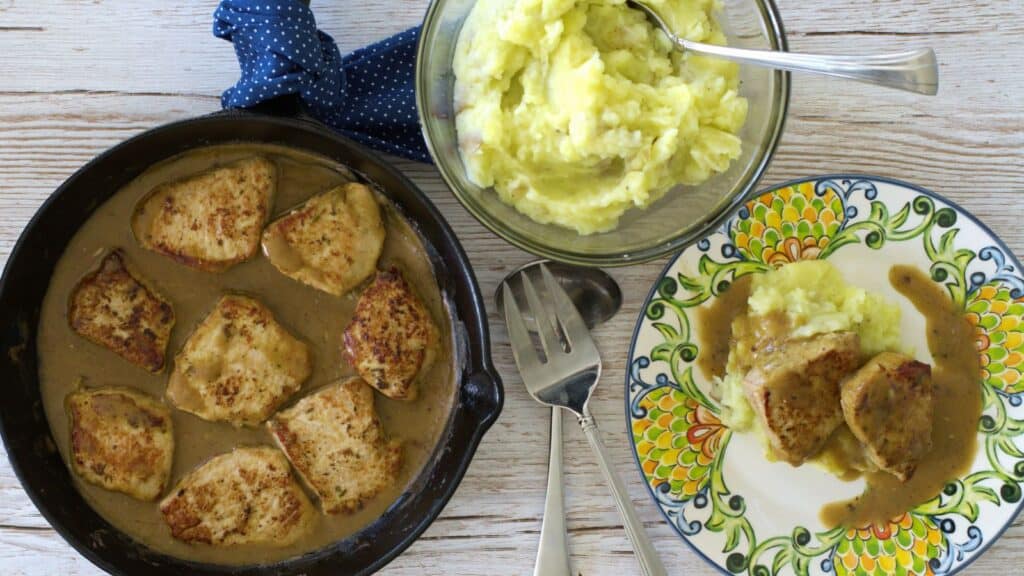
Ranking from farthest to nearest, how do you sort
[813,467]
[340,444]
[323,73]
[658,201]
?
[813,467] < [340,444] < [323,73] < [658,201]

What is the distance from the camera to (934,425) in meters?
2.98

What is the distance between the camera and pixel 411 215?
2760 mm

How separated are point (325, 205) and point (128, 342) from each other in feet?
2.36

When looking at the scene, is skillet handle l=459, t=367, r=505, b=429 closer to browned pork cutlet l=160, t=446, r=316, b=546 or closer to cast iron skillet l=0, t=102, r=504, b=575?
cast iron skillet l=0, t=102, r=504, b=575

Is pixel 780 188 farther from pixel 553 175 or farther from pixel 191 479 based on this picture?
pixel 191 479

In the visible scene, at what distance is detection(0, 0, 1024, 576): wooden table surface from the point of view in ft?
9.42

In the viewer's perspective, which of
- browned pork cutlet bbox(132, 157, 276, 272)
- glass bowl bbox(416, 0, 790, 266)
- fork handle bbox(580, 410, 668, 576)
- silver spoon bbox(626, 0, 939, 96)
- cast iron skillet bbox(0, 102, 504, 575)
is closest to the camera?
silver spoon bbox(626, 0, 939, 96)

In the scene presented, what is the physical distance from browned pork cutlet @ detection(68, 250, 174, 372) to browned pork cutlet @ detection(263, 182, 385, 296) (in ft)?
1.30

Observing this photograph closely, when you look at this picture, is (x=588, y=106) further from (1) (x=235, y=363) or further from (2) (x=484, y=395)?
(1) (x=235, y=363)

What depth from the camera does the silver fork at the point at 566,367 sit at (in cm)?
287

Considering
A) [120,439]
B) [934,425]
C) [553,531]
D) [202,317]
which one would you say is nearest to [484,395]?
[553,531]

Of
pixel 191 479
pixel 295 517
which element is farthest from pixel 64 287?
pixel 295 517

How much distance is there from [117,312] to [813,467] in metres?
2.31

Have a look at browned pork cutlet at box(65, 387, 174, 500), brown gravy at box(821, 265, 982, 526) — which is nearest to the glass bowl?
brown gravy at box(821, 265, 982, 526)
